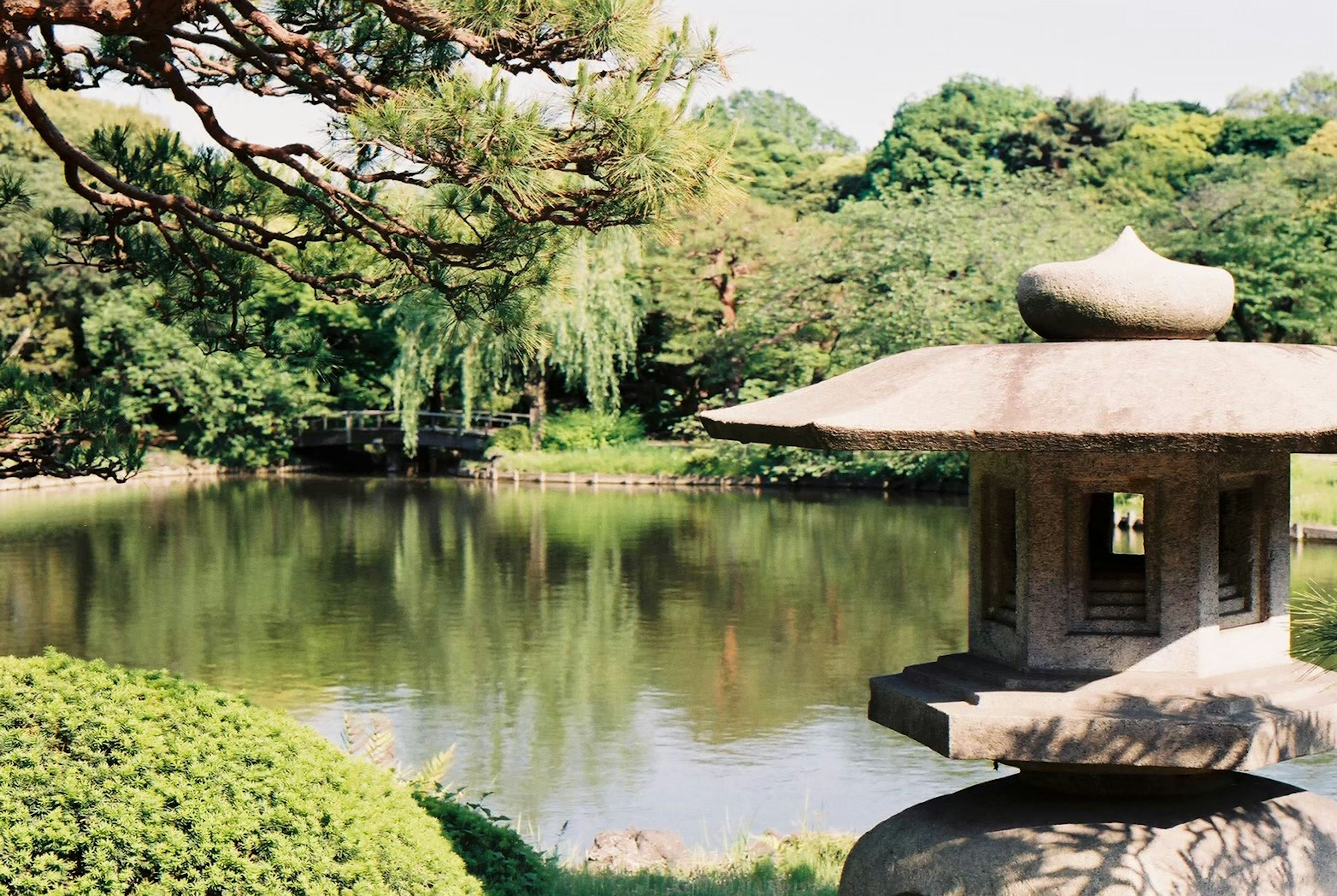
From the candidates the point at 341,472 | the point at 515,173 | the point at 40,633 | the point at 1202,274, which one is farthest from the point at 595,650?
the point at 341,472

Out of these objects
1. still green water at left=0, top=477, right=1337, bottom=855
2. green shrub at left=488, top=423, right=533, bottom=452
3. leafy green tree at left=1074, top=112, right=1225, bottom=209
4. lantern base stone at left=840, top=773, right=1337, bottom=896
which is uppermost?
leafy green tree at left=1074, top=112, right=1225, bottom=209

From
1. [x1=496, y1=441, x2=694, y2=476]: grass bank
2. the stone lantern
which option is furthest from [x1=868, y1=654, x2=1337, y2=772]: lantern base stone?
[x1=496, y1=441, x2=694, y2=476]: grass bank

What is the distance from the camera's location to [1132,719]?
3199 mm

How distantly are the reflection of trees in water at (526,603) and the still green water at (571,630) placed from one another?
4 centimetres

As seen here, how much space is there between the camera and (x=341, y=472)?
3012cm

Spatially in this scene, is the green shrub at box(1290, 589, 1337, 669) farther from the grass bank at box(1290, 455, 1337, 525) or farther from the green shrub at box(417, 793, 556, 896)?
the grass bank at box(1290, 455, 1337, 525)

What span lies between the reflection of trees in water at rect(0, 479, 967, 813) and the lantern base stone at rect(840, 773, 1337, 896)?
179 inches

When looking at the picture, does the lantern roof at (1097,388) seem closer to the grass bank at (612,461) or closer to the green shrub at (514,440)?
the grass bank at (612,461)

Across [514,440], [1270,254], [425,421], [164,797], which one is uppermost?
[1270,254]

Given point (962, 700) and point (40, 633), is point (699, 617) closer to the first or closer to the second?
point (40, 633)

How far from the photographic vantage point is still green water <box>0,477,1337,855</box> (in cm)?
774

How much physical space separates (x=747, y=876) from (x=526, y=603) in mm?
8495

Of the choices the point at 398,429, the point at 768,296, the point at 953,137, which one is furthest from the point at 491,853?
the point at 953,137

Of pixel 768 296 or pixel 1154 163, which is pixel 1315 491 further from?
pixel 1154 163
